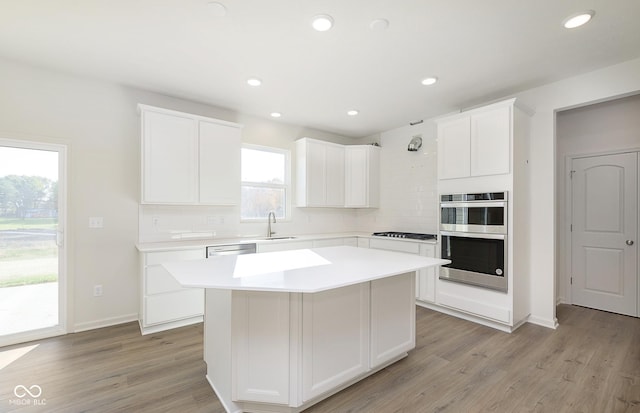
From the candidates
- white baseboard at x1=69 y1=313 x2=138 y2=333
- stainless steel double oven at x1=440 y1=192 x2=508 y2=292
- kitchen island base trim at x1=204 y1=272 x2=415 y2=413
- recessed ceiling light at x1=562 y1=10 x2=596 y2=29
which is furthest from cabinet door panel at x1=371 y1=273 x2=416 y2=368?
white baseboard at x1=69 y1=313 x2=138 y2=333

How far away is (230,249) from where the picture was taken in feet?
11.5

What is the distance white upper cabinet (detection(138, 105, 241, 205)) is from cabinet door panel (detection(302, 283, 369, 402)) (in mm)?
2310

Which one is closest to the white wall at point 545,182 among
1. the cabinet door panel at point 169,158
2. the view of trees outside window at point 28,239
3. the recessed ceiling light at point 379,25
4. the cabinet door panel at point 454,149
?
the cabinet door panel at point 454,149

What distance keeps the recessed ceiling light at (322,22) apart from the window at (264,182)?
7.84 ft

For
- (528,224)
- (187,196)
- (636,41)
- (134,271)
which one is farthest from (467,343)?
(134,271)

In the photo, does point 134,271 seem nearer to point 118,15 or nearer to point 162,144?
point 162,144

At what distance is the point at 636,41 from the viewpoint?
93.1 inches

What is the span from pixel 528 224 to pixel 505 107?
1330 mm

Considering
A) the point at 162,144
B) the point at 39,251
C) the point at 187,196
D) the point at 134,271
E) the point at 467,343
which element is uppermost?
the point at 162,144

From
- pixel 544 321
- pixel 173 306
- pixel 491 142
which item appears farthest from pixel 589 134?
pixel 173 306

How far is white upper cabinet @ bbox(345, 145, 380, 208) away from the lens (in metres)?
4.99

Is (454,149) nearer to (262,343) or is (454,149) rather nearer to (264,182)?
(264,182)

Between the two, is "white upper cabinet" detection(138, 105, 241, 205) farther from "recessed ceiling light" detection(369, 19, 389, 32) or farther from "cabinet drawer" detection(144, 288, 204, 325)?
"recessed ceiling light" detection(369, 19, 389, 32)

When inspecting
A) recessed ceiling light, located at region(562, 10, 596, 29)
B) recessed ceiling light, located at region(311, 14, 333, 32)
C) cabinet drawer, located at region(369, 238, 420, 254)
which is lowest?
cabinet drawer, located at region(369, 238, 420, 254)
